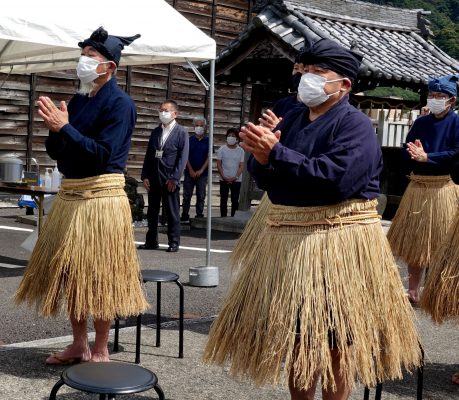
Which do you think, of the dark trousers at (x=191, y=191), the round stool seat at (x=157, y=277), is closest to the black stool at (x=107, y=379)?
the round stool seat at (x=157, y=277)

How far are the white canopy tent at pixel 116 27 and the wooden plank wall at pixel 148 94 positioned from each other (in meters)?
6.31

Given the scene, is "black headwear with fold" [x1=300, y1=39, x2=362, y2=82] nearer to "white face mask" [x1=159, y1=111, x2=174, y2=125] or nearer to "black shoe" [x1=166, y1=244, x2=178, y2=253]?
"white face mask" [x1=159, y1=111, x2=174, y2=125]

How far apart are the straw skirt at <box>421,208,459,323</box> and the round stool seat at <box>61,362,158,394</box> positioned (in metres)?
2.12

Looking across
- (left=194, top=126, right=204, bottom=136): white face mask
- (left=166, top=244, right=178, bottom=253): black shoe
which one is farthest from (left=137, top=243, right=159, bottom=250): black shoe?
(left=194, top=126, right=204, bottom=136): white face mask

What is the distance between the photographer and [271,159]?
3238 millimetres

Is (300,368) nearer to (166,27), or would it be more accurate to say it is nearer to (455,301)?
(455,301)

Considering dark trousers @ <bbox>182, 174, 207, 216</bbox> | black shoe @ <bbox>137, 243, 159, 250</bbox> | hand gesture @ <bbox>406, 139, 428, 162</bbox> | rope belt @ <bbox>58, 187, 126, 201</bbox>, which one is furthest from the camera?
dark trousers @ <bbox>182, 174, 207, 216</bbox>

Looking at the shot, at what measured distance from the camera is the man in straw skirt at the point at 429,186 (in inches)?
259

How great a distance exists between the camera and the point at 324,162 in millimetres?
3254

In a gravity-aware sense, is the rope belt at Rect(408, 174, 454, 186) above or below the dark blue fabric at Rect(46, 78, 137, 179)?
below

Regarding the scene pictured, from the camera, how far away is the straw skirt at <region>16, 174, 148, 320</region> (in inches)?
183

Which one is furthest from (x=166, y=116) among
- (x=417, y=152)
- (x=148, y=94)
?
(x=148, y=94)

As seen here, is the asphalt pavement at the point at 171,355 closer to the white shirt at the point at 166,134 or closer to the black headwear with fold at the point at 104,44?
the black headwear with fold at the point at 104,44

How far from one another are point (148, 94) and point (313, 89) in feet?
44.8
